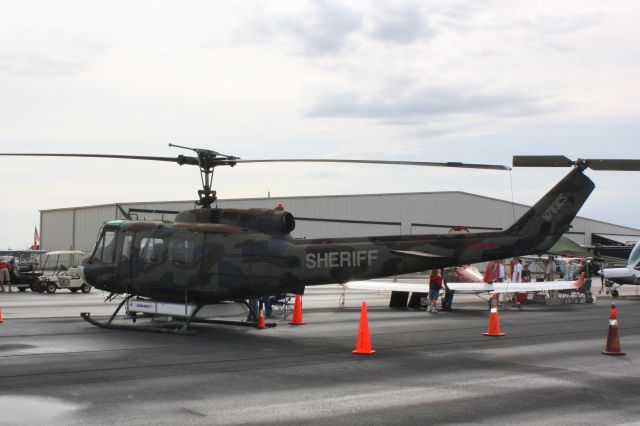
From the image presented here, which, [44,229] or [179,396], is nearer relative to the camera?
[179,396]

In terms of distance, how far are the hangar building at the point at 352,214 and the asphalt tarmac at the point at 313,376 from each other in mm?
49607

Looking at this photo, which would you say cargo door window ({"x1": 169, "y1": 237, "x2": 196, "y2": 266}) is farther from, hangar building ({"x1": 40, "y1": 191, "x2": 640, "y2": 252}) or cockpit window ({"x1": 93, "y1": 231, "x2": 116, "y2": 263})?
hangar building ({"x1": 40, "y1": 191, "x2": 640, "y2": 252})

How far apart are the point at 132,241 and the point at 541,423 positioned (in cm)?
1139

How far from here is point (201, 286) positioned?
1612 centimetres

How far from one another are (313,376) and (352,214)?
61.5 m

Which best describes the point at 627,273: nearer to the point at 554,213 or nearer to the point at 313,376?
the point at 554,213

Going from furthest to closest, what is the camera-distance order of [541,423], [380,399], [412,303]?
[412,303], [380,399], [541,423]

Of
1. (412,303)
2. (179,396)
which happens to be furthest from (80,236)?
(179,396)

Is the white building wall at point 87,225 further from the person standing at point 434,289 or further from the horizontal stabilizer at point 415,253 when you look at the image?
the horizontal stabilizer at point 415,253

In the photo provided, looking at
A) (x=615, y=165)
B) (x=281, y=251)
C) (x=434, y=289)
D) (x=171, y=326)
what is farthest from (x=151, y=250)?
(x=434, y=289)

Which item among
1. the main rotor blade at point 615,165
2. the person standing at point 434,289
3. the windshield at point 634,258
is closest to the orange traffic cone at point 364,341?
the main rotor blade at point 615,165

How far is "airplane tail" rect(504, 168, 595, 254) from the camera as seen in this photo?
48.8 feet

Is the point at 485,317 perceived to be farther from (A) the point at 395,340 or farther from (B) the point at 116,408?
(B) the point at 116,408

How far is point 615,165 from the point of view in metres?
14.1
